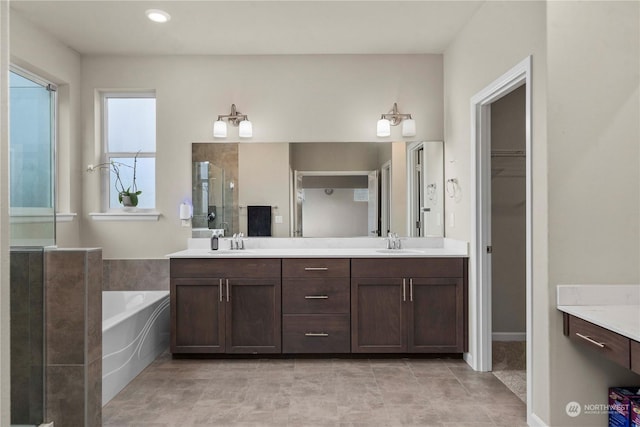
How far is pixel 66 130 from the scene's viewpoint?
368cm

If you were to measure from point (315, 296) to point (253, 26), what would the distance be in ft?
6.82

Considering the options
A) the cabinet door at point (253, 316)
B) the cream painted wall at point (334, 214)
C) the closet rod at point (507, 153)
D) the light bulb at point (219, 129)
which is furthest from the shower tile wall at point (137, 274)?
the closet rod at point (507, 153)

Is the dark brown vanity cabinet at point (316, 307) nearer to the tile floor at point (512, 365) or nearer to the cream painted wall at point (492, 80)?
the cream painted wall at point (492, 80)

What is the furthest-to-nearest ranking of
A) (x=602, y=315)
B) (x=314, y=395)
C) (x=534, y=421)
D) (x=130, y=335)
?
(x=130, y=335), (x=314, y=395), (x=534, y=421), (x=602, y=315)

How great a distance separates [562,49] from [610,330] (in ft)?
4.24

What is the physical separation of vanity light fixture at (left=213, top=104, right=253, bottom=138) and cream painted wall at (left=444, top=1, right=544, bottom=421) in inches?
68.1

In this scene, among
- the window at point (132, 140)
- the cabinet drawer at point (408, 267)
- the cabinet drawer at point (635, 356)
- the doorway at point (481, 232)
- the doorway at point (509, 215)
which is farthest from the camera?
the window at point (132, 140)

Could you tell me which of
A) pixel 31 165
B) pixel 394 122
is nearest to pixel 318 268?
pixel 394 122

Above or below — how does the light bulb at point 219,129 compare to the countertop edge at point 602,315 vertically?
above

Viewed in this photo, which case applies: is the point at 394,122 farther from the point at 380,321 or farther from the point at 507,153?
the point at 380,321

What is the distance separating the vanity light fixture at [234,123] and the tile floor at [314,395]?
188 centimetres

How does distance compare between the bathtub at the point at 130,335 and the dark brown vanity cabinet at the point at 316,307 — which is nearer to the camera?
the bathtub at the point at 130,335

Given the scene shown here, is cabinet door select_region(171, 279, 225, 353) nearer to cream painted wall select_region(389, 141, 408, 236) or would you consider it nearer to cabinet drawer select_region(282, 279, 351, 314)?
cabinet drawer select_region(282, 279, 351, 314)

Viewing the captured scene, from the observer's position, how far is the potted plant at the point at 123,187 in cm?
382
